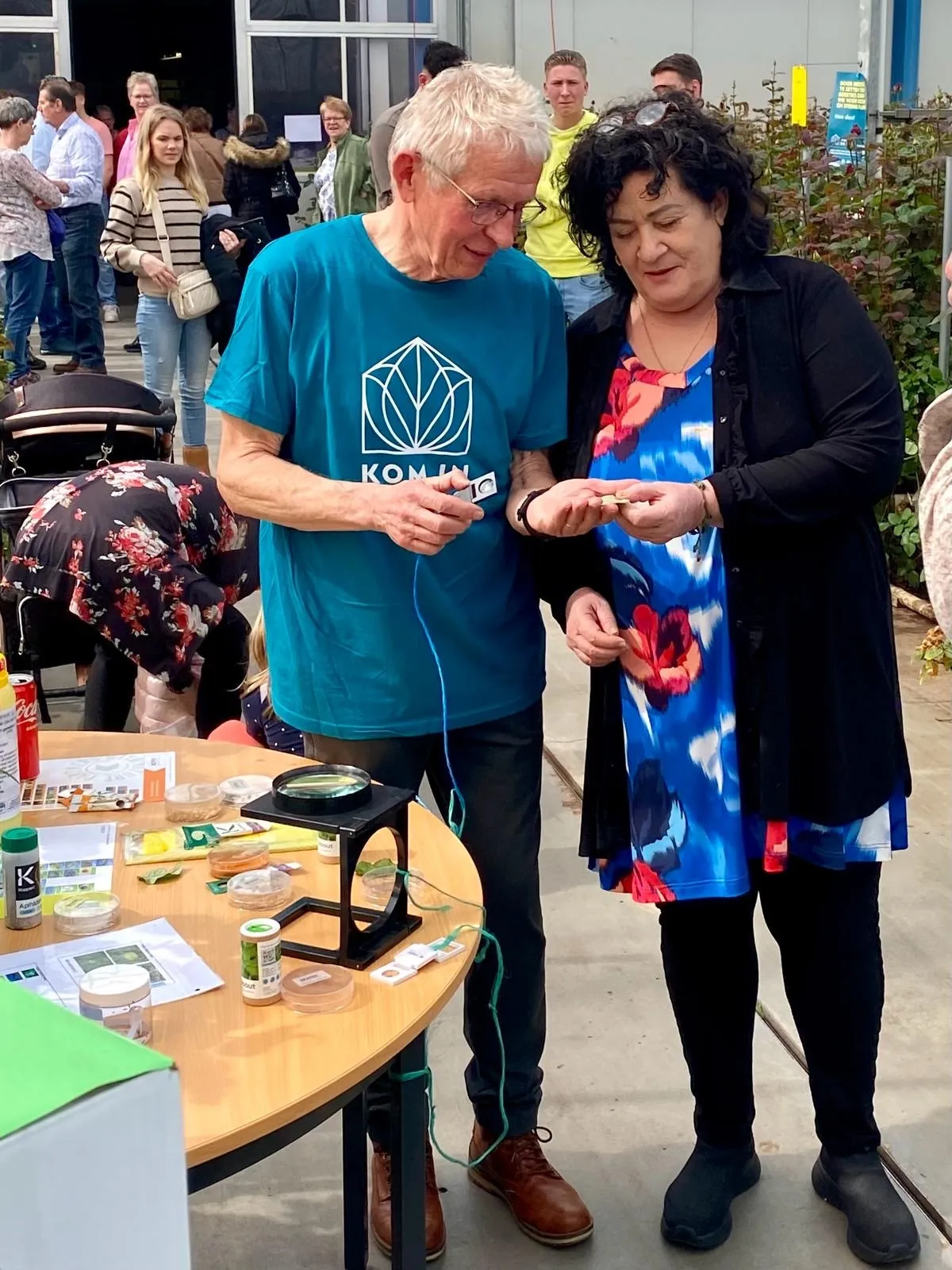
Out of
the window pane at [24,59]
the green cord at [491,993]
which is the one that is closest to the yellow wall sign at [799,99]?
the green cord at [491,993]

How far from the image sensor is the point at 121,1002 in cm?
138

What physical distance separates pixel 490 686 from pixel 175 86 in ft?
70.5

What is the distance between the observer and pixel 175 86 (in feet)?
70.4

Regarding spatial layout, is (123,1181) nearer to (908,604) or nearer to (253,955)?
(253,955)

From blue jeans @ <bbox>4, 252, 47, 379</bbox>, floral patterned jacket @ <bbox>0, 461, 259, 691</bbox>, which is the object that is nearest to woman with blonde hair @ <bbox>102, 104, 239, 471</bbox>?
blue jeans @ <bbox>4, 252, 47, 379</bbox>

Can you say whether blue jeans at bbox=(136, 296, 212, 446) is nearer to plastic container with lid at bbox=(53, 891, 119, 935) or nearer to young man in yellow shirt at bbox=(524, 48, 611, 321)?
young man in yellow shirt at bbox=(524, 48, 611, 321)

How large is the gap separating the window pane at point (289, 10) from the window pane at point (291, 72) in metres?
0.18

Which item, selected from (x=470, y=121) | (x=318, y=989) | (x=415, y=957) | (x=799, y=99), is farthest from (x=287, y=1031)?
(x=799, y=99)

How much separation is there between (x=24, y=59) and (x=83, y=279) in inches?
223

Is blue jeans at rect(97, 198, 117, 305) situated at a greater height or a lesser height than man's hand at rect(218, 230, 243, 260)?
greater

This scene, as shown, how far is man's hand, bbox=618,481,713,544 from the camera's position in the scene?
6.27 feet

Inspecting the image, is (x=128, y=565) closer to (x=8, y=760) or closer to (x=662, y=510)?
(x=8, y=760)

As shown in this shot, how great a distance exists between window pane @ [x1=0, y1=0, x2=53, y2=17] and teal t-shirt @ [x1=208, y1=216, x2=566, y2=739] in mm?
13885

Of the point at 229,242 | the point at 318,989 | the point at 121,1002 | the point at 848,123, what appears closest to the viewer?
the point at 121,1002
